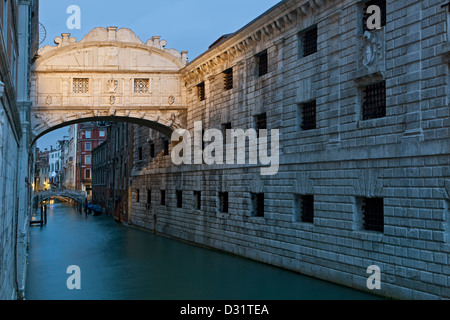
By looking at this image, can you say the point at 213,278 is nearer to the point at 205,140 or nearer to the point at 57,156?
the point at 205,140

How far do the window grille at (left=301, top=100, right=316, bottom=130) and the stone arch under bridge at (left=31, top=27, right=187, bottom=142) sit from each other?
973 cm

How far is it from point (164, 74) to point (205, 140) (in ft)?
14.1

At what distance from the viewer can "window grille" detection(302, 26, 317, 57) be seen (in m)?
15.9

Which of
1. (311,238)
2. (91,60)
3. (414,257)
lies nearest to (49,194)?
(91,60)

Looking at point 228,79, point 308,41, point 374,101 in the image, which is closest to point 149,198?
point 228,79

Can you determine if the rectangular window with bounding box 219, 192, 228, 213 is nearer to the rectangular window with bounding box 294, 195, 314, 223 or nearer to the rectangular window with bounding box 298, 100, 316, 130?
the rectangular window with bounding box 294, 195, 314, 223

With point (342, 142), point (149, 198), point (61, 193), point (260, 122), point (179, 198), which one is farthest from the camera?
point (61, 193)

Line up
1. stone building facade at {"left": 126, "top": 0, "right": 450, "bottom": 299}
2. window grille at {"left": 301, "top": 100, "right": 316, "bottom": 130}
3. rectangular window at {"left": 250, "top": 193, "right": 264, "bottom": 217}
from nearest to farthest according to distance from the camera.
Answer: stone building facade at {"left": 126, "top": 0, "right": 450, "bottom": 299}
window grille at {"left": 301, "top": 100, "right": 316, "bottom": 130}
rectangular window at {"left": 250, "top": 193, "right": 264, "bottom": 217}

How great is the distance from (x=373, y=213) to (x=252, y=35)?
8567mm

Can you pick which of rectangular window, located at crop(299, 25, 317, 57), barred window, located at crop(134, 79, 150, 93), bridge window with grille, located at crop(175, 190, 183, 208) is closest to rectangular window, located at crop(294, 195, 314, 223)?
rectangular window, located at crop(299, 25, 317, 57)

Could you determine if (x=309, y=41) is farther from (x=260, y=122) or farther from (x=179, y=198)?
(x=179, y=198)

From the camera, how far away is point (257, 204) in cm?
1886

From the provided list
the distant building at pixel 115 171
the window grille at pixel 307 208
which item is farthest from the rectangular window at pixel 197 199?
the distant building at pixel 115 171

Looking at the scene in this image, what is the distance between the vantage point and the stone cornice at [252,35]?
16.0 meters
